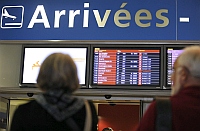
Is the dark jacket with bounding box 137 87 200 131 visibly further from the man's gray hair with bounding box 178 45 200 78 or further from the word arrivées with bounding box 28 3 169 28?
the word arrivées with bounding box 28 3 169 28

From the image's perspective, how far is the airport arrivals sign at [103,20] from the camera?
5.01 metres

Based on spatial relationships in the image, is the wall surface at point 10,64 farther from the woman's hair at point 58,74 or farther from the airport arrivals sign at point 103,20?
the woman's hair at point 58,74

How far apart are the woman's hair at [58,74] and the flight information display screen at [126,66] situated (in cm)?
220

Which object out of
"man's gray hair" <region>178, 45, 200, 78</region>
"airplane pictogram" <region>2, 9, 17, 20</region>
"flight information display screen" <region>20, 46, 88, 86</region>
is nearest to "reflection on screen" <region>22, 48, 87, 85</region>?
"flight information display screen" <region>20, 46, 88, 86</region>

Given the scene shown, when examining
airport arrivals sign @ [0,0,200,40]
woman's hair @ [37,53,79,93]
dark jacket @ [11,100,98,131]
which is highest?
airport arrivals sign @ [0,0,200,40]

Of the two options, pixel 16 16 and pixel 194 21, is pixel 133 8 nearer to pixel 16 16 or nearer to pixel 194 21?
pixel 194 21

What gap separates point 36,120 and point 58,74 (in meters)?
0.27

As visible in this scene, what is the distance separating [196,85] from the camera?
1.89 m

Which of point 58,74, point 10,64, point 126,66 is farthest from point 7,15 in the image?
point 58,74

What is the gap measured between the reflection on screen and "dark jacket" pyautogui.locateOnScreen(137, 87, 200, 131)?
101 inches

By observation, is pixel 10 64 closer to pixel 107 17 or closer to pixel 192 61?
pixel 107 17

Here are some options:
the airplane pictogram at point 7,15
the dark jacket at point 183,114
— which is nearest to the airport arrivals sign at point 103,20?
the airplane pictogram at point 7,15

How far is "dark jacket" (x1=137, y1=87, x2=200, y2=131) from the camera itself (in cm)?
183

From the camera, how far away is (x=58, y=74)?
84.3 inches
